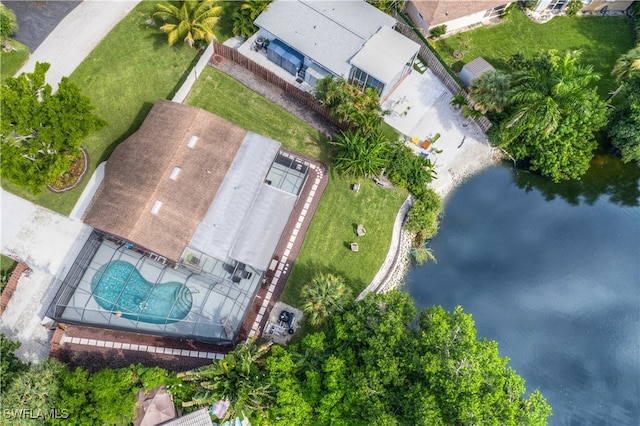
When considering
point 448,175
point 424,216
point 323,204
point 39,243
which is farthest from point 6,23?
point 448,175

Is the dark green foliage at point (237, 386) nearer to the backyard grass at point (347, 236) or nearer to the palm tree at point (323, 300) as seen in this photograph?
the palm tree at point (323, 300)

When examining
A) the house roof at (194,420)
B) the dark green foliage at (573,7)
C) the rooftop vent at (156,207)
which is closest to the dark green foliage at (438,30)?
the dark green foliage at (573,7)

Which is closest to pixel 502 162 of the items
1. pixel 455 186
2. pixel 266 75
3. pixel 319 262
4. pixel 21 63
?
pixel 455 186

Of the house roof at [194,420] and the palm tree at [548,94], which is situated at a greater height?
the palm tree at [548,94]

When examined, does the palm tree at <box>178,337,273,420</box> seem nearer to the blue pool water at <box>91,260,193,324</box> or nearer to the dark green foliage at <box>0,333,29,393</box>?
the blue pool water at <box>91,260,193,324</box>

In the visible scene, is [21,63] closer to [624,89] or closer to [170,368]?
[170,368]

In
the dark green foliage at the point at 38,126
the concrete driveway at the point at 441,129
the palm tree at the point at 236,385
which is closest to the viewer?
the palm tree at the point at 236,385
